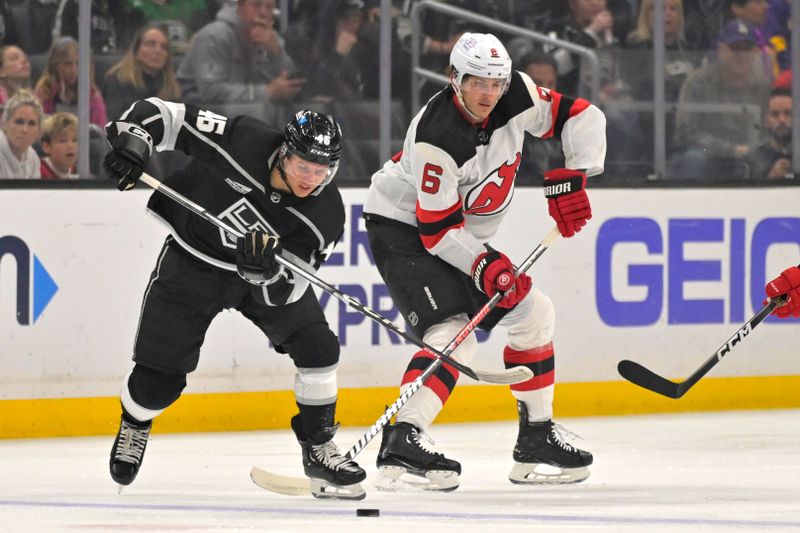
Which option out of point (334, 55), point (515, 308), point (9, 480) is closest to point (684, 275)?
point (334, 55)

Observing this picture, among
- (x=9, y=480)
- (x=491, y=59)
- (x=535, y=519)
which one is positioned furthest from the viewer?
(x=9, y=480)

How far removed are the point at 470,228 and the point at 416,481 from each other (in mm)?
750

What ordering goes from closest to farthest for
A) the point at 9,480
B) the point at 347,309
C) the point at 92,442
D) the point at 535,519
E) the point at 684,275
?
1. the point at 535,519
2. the point at 9,480
3. the point at 92,442
4. the point at 347,309
5. the point at 684,275

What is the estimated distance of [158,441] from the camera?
5.53 m

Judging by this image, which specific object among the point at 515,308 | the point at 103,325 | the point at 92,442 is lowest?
the point at 92,442

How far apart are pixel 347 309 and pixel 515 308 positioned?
1.59 metres

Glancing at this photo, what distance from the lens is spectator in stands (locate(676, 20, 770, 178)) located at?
6.63 m

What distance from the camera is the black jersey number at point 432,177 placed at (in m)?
4.23

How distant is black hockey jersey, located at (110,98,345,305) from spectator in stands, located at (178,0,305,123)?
1781 mm

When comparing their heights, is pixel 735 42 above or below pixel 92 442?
above

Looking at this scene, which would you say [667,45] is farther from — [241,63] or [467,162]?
[467,162]

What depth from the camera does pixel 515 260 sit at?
20.1 ft

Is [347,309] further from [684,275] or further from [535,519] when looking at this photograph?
[535,519]

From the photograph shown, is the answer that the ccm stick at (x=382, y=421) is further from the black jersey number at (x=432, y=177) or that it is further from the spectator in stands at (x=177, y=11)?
the spectator in stands at (x=177, y=11)
